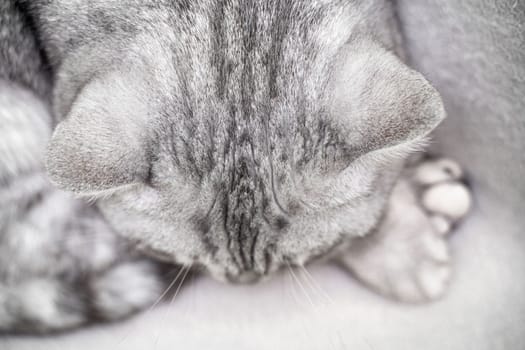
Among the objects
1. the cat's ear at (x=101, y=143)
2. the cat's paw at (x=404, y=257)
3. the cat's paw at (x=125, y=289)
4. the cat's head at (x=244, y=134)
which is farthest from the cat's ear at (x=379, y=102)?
the cat's paw at (x=125, y=289)

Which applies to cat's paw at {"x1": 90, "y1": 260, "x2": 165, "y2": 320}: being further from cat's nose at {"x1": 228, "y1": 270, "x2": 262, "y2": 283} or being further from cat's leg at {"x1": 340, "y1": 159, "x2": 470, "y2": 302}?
cat's leg at {"x1": 340, "y1": 159, "x2": 470, "y2": 302}

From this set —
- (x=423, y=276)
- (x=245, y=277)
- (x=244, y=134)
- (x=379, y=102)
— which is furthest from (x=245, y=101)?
(x=423, y=276)

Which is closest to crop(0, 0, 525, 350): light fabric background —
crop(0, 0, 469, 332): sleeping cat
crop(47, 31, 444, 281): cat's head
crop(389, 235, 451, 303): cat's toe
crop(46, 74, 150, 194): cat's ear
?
crop(389, 235, 451, 303): cat's toe

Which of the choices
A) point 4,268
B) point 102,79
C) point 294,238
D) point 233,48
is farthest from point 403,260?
point 4,268

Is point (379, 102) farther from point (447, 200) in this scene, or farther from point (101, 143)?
point (447, 200)

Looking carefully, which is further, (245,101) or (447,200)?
(447,200)

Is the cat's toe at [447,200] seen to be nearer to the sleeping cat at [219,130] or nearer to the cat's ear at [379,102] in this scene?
the sleeping cat at [219,130]

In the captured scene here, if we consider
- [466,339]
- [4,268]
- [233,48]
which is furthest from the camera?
[466,339]

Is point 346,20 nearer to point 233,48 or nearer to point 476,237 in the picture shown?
point 233,48
